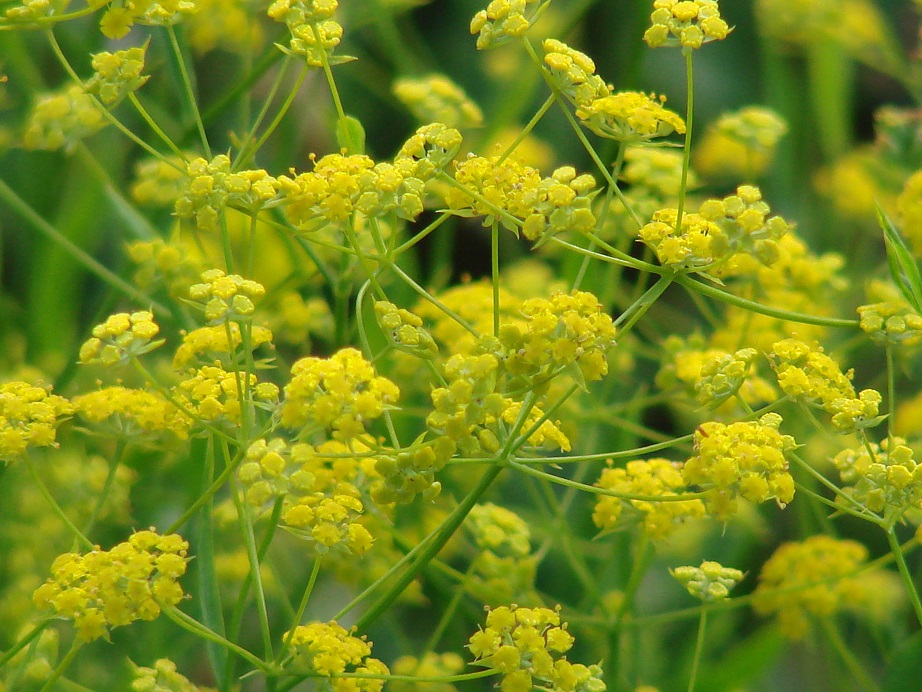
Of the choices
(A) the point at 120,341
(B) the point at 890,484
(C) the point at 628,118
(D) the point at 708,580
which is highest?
(C) the point at 628,118

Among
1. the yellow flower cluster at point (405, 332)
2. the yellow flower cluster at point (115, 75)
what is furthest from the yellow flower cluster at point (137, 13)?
the yellow flower cluster at point (405, 332)

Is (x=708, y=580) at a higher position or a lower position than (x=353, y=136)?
lower

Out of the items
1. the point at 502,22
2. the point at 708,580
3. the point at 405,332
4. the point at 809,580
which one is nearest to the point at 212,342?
the point at 405,332

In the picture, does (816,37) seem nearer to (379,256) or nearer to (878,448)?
(878,448)

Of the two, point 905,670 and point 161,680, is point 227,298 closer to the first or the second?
point 161,680

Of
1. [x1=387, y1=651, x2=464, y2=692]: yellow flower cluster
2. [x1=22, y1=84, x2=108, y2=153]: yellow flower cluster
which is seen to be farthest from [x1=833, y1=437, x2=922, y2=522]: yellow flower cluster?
[x1=22, y1=84, x2=108, y2=153]: yellow flower cluster

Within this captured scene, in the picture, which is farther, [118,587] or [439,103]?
[439,103]

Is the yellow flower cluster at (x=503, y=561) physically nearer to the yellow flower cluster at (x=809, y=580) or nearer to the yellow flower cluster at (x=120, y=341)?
the yellow flower cluster at (x=809, y=580)
